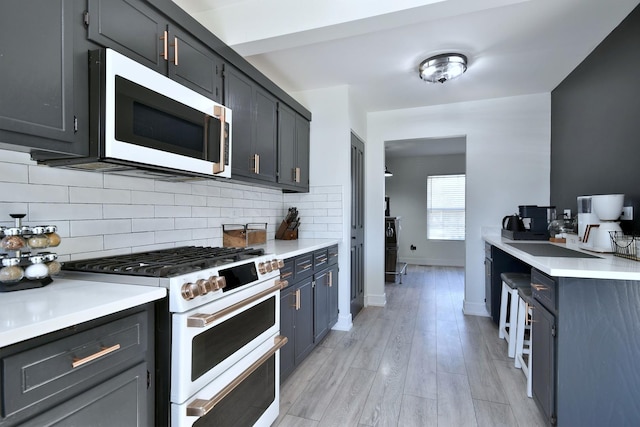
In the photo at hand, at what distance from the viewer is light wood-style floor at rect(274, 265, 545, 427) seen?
6.30ft

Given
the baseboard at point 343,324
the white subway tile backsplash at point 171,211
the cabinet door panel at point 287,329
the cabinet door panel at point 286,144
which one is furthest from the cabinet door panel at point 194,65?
Result: the baseboard at point 343,324

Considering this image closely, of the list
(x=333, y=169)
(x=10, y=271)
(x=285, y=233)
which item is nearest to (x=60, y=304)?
(x=10, y=271)

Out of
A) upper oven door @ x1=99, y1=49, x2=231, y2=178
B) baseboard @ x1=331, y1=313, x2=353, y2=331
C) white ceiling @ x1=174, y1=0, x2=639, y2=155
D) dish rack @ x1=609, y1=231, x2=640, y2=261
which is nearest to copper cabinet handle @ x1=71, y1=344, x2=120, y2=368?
upper oven door @ x1=99, y1=49, x2=231, y2=178

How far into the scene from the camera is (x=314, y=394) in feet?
7.07

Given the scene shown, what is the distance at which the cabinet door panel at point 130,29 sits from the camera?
1311mm

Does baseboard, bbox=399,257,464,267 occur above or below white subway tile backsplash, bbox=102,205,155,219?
below

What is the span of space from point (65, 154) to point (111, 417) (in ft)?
3.06

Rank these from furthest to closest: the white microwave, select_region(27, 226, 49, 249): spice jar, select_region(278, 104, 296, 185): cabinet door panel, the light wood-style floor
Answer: select_region(278, 104, 296, 185): cabinet door panel → the light wood-style floor → the white microwave → select_region(27, 226, 49, 249): spice jar

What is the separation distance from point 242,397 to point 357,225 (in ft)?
8.33

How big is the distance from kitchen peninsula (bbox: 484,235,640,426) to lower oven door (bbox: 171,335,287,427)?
143 centimetres

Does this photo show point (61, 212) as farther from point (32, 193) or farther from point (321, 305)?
point (321, 305)

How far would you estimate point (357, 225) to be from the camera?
3836mm

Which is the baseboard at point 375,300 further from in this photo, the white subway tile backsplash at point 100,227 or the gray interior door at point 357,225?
the white subway tile backsplash at point 100,227

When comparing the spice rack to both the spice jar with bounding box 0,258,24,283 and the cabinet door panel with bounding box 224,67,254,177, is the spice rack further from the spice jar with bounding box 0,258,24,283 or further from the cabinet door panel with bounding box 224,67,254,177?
the cabinet door panel with bounding box 224,67,254,177
